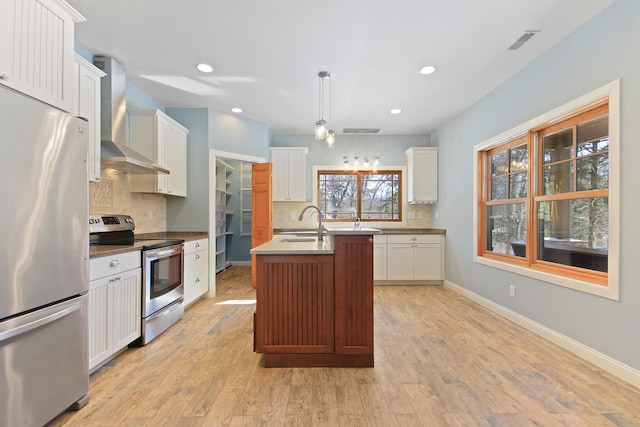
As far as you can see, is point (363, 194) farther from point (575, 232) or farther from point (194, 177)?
point (575, 232)

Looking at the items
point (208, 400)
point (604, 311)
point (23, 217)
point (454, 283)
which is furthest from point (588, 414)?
point (23, 217)

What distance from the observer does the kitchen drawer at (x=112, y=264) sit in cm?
200

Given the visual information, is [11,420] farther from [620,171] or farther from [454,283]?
[454,283]

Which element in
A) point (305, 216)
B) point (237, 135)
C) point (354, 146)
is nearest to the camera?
point (237, 135)

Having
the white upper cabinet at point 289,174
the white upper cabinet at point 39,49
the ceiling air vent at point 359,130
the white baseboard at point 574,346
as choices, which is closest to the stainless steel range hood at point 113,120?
the white upper cabinet at point 39,49

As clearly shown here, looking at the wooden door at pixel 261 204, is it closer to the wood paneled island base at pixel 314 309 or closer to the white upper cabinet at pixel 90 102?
the white upper cabinet at pixel 90 102

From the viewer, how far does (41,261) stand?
4.91 ft

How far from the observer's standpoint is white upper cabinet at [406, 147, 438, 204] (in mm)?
5090

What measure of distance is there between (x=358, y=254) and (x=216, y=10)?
2074mm

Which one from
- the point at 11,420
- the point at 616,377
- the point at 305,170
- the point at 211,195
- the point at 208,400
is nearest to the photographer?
the point at 11,420

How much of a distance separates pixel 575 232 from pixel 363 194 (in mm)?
3260

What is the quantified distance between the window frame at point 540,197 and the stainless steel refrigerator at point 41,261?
3.49 metres

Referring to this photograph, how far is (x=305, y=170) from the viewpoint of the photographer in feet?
16.8

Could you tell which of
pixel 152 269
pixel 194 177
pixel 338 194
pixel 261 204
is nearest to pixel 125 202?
pixel 194 177
